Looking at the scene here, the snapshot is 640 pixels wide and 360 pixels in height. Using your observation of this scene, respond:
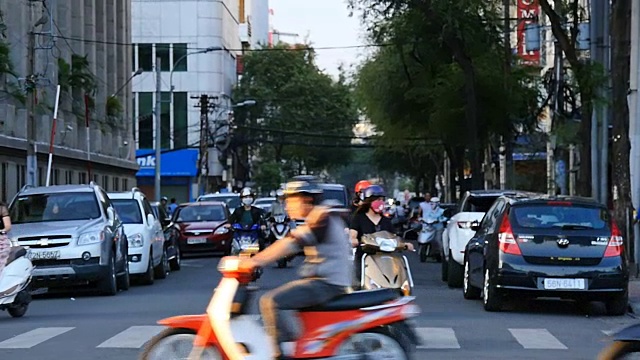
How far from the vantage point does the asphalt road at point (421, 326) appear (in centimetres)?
1427

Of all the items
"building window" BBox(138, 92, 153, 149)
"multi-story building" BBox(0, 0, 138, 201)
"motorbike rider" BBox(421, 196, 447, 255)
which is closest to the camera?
"motorbike rider" BBox(421, 196, 447, 255)

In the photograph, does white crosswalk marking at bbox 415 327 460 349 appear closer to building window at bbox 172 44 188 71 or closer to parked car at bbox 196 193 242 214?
parked car at bbox 196 193 242 214

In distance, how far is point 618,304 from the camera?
18719 mm

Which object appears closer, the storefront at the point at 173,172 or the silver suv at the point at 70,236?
the silver suv at the point at 70,236

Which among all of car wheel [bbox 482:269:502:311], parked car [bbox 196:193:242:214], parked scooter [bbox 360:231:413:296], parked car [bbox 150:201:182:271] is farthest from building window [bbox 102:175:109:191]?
parked scooter [bbox 360:231:413:296]

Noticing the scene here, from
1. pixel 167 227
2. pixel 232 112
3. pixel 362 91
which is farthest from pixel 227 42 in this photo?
pixel 167 227

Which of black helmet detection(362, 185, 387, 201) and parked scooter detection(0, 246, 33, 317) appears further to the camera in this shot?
parked scooter detection(0, 246, 33, 317)

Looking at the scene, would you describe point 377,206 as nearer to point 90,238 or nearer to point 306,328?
point 306,328

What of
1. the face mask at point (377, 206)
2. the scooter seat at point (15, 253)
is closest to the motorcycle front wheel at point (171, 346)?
the face mask at point (377, 206)

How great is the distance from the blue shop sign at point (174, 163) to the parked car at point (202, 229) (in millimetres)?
43410

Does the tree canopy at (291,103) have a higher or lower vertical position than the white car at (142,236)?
higher

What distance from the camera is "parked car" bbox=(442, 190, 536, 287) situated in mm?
23925

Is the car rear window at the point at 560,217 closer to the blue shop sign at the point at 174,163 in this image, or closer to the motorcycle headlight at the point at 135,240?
the motorcycle headlight at the point at 135,240

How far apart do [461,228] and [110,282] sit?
6.00 meters
